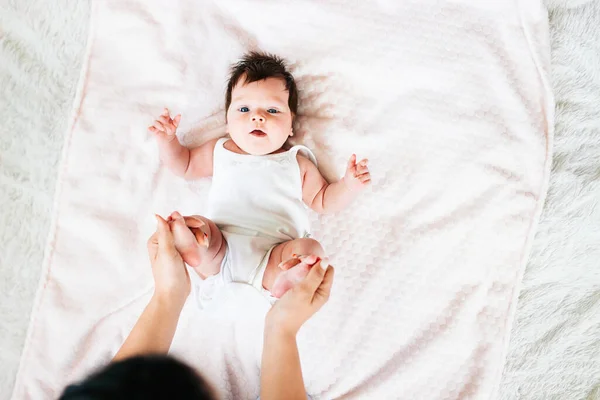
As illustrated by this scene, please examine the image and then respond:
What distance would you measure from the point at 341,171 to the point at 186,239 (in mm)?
429

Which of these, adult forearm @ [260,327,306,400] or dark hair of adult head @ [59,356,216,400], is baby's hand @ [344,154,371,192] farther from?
dark hair of adult head @ [59,356,216,400]

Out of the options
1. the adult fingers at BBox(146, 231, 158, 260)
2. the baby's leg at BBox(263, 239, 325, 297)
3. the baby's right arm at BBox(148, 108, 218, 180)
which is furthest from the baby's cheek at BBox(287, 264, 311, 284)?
the baby's right arm at BBox(148, 108, 218, 180)

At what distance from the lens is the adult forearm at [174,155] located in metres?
1.18

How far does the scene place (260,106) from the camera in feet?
3.80

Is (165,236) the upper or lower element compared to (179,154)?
lower

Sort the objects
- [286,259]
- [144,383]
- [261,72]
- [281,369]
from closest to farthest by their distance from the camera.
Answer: [144,383] → [281,369] → [286,259] → [261,72]

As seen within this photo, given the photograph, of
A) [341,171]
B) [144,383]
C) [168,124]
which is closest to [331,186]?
[341,171]

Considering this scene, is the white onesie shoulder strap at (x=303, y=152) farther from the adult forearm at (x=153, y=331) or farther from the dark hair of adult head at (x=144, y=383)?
the dark hair of adult head at (x=144, y=383)

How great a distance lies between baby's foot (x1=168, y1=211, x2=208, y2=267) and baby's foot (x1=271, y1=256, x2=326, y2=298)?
159mm

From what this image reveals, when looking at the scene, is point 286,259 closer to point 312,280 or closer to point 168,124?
point 312,280

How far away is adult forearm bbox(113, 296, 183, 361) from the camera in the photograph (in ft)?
3.08

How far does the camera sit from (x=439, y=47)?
1.26 meters

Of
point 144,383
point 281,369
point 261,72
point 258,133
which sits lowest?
point 281,369

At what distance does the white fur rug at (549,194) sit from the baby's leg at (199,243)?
417 mm
